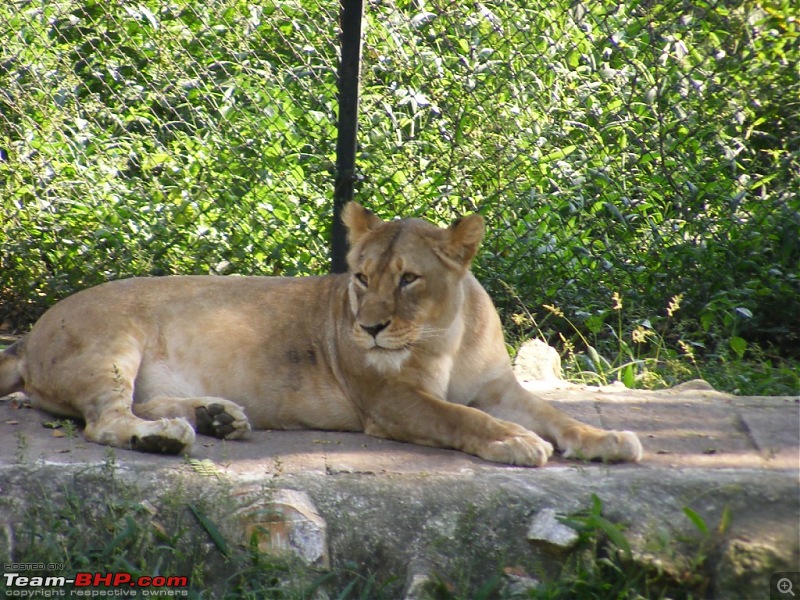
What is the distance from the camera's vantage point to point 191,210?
20.0 feet

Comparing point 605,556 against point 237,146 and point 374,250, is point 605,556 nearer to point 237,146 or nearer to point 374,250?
point 374,250

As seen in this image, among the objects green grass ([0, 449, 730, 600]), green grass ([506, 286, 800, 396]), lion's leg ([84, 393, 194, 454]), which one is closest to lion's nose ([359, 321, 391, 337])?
lion's leg ([84, 393, 194, 454])

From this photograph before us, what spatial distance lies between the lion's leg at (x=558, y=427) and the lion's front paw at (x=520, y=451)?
0.12m

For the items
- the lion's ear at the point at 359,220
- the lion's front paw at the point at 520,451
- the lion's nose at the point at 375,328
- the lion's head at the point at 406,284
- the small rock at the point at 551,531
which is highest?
the lion's ear at the point at 359,220

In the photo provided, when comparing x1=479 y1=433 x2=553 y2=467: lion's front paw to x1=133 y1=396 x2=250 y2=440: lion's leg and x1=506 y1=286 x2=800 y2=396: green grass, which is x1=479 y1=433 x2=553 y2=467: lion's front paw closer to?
x1=133 y1=396 x2=250 y2=440: lion's leg

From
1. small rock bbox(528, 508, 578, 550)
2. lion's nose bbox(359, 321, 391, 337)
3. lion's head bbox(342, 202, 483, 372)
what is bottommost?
small rock bbox(528, 508, 578, 550)

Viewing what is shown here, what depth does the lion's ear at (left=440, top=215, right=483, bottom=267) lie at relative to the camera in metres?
4.07

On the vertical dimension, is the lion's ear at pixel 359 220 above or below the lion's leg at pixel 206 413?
above

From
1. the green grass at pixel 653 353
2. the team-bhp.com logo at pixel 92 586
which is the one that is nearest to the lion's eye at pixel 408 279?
the team-bhp.com logo at pixel 92 586

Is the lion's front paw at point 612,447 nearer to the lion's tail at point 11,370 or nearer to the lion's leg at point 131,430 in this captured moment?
the lion's leg at point 131,430

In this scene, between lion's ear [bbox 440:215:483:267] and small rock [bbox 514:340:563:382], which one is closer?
lion's ear [bbox 440:215:483:267]

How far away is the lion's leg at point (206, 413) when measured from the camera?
3.93 m

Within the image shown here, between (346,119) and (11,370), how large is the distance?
2.03m

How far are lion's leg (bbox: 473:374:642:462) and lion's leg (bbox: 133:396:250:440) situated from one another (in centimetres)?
95
